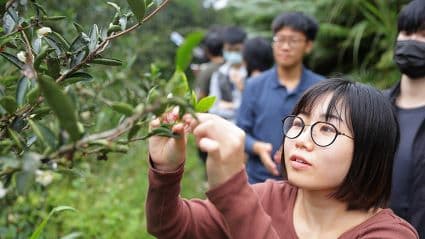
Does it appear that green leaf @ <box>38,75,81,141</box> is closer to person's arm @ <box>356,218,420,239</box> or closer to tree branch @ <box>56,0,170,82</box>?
tree branch @ <box>56,0,170,82</box>

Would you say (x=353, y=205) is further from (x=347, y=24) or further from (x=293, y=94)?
(x=347, y=24)

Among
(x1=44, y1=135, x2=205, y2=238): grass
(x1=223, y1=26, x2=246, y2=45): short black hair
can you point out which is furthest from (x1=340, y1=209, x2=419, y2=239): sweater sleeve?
(x1=223, y1=26, x2=246, y2=45): short black hair

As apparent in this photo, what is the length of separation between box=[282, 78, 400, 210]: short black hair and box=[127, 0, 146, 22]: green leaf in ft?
1.81

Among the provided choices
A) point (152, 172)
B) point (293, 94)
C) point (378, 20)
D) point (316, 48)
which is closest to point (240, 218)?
point (152, 172)

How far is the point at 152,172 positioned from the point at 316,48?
5.14m

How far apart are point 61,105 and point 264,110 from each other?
99.9 inches

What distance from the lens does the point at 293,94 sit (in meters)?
3.32

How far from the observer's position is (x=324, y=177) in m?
1.44

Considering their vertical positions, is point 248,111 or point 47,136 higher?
point 47,136

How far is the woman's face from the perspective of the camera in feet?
4.70

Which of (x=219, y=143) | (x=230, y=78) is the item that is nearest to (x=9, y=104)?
(x=219, y=143)

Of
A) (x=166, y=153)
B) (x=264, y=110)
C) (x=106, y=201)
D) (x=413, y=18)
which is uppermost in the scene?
(x=166, y=153)

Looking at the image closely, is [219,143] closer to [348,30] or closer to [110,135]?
[110,135]

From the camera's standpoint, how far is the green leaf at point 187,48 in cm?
78
